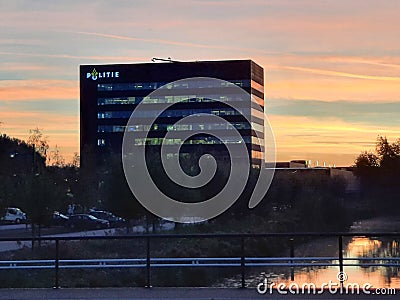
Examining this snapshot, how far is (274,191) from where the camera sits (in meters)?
72.7

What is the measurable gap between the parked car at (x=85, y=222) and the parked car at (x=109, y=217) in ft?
3.10

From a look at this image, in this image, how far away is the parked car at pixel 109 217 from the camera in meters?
63.0

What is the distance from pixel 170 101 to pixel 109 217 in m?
64.8

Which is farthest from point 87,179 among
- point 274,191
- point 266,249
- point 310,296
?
point 310,296

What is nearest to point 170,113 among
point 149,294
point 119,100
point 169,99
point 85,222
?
point 169,99

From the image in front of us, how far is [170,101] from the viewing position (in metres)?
130

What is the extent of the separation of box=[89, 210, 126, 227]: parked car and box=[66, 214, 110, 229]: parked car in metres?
0.95

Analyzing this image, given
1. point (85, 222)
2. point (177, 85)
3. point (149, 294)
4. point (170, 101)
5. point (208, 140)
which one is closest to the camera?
point (149, 294)

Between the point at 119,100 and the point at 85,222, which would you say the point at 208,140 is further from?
the point at 85,222

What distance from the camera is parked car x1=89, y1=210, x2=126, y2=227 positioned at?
63000mm

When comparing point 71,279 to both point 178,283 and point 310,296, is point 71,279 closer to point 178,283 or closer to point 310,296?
point 178,283

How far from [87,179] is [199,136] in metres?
58.1

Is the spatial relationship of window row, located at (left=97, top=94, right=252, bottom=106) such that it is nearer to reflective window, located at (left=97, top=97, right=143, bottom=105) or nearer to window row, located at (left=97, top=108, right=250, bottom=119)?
reflective window, located at (left=97, top=97, right=143, bottom=105)

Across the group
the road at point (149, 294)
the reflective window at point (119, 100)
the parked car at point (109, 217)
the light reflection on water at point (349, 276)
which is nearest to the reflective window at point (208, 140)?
the reflective window at point (119, 100)
